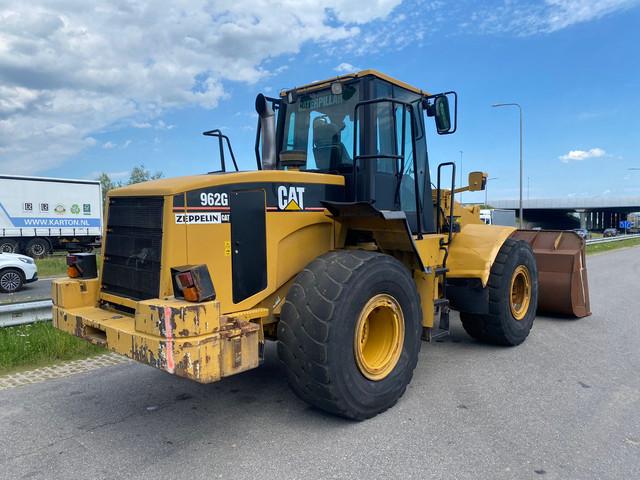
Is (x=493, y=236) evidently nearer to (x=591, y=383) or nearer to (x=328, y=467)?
(x=591, y=383)

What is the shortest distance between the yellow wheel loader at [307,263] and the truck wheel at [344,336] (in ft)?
0.04

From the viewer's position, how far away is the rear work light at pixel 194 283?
11.0ft

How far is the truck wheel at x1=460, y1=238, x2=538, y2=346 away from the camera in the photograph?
591 centimetres

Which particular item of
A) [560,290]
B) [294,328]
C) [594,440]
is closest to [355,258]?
[294,328]

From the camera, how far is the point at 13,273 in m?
13.0

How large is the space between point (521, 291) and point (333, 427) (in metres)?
3.86

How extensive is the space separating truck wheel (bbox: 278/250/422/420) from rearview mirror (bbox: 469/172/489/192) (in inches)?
93.5

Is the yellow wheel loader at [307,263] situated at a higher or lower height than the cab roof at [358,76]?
lower

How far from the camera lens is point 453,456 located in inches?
135

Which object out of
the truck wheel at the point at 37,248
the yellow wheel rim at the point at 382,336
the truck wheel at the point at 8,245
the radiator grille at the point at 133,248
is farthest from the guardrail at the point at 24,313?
the truck wheel at the point at 37,248

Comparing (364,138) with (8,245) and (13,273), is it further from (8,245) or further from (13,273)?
(8,245)

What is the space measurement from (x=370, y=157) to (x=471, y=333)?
304 cm

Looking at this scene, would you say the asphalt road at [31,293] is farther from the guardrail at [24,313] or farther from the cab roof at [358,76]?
the cab roof at [358,76]

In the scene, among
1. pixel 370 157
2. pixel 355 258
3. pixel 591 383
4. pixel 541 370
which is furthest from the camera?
pixel 541 370
